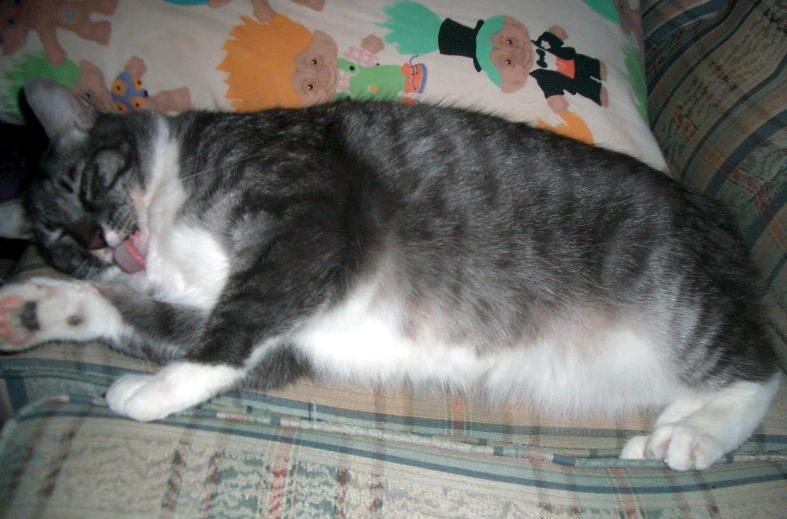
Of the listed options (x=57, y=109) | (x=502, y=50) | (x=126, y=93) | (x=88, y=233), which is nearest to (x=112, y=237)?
(x=88, y=233)

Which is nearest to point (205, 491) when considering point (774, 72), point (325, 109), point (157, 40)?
point (325, 109)

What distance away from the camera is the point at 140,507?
103cm

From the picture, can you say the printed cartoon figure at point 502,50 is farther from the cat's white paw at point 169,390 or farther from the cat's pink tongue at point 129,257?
the cat's white paw at point 169,390

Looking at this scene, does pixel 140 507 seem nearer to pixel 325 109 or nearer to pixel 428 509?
pixel 428 509

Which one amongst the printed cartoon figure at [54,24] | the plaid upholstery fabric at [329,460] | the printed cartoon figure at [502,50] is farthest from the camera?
the printed cartoon figure at [502,50]

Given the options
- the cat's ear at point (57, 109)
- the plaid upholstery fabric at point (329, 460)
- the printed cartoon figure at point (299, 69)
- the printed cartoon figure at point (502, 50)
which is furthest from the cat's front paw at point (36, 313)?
the printed cartoon figure at point (502, 50)

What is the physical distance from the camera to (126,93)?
169 cm

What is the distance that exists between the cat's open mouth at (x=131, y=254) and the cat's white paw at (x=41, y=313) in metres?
0.13

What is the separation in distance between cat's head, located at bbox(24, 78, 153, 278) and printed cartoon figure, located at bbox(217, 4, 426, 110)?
1.19 ft

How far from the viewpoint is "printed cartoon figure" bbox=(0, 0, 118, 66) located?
5.37 ft

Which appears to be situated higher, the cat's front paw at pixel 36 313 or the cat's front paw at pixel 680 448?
the cat's front paw at pixel 36 313

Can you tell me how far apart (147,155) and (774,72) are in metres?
2.09

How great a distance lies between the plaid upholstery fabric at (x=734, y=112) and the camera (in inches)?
65.0

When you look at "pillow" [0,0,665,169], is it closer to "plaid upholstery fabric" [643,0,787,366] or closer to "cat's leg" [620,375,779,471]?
"plaid upholstery fabric" [643,0,787,366]
